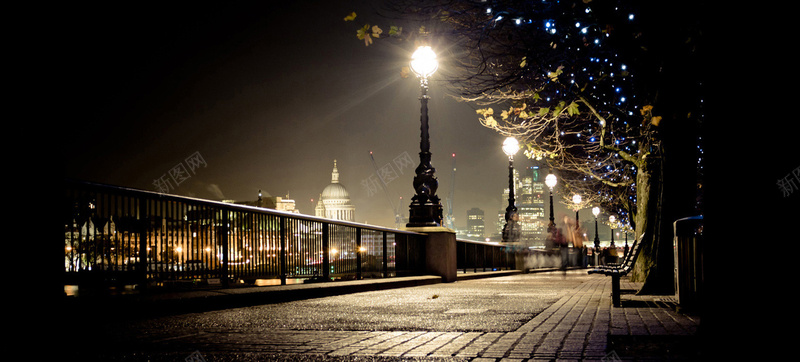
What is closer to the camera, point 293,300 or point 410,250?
point 293,300

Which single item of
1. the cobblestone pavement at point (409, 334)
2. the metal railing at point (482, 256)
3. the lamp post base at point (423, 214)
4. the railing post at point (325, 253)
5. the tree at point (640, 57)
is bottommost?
the metal railing at point (482, 256)

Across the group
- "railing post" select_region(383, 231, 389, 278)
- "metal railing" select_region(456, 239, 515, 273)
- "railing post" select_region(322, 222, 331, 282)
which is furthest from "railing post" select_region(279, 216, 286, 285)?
"metal railing" select_region(456, 239, 515, 273)

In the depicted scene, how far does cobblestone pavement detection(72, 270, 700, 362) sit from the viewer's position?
4348mm

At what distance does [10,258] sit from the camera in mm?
2469

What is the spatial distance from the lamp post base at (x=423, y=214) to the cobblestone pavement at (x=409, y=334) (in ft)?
26.4

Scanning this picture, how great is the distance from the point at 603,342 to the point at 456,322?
75.9 inches

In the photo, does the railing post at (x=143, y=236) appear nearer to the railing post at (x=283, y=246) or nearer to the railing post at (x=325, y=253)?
the railing post at (x=283, y=246)

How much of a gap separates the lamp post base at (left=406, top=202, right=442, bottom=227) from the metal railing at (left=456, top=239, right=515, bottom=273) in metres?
4.47

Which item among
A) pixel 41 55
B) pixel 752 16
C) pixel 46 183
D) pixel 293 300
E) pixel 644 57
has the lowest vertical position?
pixel 293 300

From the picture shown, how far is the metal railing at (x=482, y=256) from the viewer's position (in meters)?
22.1

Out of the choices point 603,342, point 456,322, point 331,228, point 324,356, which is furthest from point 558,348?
point 331,228

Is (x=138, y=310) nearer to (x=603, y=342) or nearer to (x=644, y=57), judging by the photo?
(x=603, y=342)

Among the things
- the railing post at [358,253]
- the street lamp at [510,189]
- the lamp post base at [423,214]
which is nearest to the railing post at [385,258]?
the railing post at [358,253]

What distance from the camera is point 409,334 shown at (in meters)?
5.47
